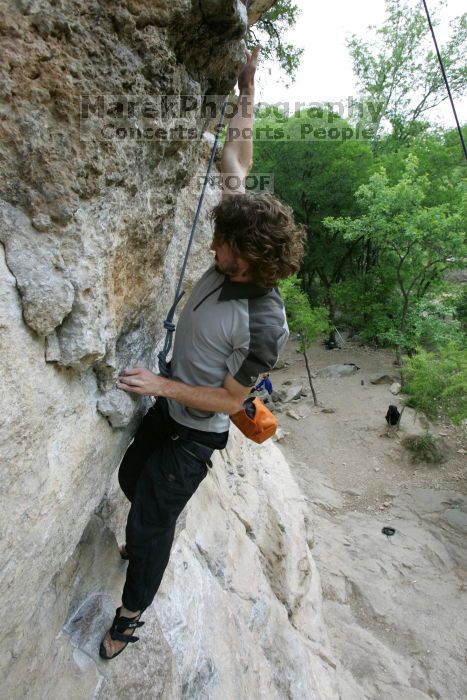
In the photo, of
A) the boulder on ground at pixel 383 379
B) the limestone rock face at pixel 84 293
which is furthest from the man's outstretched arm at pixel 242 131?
the boulder on ground at pixel 383 379

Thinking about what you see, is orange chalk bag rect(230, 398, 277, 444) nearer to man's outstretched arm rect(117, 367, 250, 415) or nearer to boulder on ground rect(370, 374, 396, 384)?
man's outstretched arm rect(117, 367, 250, 415)

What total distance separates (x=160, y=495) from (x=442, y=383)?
9435 millimetres

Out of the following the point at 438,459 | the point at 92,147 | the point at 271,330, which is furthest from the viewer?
the point at 438,459

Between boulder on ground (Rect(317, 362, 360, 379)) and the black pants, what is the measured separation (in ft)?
44.8

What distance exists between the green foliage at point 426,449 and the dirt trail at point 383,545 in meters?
0.17

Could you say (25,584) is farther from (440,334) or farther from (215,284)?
(440,334)

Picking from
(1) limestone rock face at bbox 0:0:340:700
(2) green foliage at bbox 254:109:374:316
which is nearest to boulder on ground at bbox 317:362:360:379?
(2) green foliage at bbox 254:109:374:316

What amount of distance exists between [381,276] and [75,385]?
16.3 meters

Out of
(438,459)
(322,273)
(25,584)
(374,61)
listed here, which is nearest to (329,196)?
(322,273)

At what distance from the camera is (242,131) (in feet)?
9.70

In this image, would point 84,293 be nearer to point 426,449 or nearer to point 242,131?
point 242,131

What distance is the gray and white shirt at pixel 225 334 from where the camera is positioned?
205cm

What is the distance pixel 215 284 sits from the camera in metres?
2.23

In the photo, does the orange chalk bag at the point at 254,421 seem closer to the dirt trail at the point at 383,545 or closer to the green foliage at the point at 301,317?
the dirt trail at the point at 383,545
